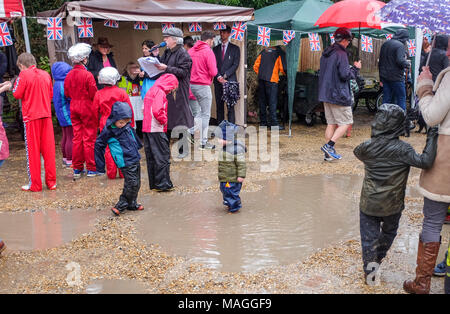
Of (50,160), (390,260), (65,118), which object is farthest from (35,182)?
(390,260)

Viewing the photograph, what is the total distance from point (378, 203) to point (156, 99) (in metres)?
3.38

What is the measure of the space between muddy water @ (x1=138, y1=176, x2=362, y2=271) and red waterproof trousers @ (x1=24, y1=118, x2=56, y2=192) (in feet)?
5.31

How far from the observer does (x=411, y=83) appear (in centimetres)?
1114

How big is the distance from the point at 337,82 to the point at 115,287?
5.22 metres

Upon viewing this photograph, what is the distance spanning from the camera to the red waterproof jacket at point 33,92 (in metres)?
6.24

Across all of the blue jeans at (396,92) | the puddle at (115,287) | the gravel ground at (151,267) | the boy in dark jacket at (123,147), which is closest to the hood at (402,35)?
the blue jeans at (396,92)

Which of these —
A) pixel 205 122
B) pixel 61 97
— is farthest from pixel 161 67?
pixel 205 122

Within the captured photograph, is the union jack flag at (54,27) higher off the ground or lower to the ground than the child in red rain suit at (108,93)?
higher

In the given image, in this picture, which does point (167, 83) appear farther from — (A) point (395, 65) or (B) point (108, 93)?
(A) point (395, 65)

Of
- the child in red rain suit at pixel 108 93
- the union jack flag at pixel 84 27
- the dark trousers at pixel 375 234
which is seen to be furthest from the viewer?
the union jack flag at pixel 84 27

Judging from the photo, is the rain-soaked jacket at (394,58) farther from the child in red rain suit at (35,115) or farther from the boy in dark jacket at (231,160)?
the child in red rain suit at (35,115)

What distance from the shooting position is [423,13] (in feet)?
13.5

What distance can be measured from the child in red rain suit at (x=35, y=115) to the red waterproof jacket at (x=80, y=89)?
1.64ft

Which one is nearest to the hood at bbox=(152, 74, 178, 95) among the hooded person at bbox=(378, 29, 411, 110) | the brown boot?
the brown boot
